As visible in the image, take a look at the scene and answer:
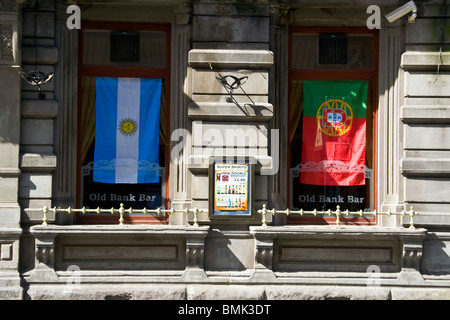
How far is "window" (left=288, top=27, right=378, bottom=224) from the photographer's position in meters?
12.9

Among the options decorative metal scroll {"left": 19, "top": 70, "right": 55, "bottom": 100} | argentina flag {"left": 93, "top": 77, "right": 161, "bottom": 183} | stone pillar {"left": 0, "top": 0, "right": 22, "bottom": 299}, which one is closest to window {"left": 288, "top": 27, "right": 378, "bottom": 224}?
argentina flag {"left": 93, "top": 77, "right": 161, "bottom": 183}

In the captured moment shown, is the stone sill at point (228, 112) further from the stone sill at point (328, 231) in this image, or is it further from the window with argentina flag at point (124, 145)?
the stone sill at point (328, 231)

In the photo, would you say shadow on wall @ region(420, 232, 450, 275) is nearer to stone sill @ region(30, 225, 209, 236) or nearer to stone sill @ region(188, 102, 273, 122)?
stone sill @ region(188, 102, 273, 122)

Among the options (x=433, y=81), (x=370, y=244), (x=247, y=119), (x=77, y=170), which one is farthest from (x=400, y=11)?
(x=77, y=170)

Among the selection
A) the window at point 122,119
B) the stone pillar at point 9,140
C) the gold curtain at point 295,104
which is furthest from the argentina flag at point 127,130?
the gold curtain at point 295,104

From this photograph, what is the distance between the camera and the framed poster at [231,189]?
12.1 metres

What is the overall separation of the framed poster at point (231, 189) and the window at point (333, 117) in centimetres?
108

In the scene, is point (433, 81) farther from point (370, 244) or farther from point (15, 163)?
point (15, 163)

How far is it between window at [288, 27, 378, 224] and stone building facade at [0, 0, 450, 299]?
0.22 feet

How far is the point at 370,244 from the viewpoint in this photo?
1230 cm

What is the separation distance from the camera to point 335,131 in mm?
12977

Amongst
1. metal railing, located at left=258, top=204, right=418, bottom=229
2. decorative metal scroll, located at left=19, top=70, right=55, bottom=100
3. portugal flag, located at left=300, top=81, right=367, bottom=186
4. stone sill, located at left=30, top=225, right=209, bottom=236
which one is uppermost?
decorative metal scroll, located at left=19, top=70, right=55, bottom=100

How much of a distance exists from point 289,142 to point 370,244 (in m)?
2.39

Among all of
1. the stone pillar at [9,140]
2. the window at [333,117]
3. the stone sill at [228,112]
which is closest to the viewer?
the stone pillar at [9,140]
